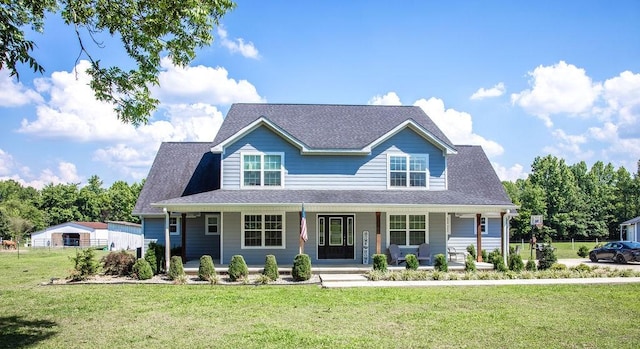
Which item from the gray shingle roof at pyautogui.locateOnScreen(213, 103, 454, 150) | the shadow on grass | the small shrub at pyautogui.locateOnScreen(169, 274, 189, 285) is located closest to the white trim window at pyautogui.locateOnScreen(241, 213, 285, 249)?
the gray shingle roof at pyautogui.locateOnScreen(213, 103, 454, 150)

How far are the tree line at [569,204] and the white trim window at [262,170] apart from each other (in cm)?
4304

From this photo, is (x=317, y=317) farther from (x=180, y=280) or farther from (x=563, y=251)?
(x=563, y=251)

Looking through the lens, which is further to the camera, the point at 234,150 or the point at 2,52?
the point at 234,150

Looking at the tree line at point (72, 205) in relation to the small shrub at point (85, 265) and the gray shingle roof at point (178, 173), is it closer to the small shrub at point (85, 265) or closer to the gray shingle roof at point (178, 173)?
the gray shingle roof at point (178, 173)

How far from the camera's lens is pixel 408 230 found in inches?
922

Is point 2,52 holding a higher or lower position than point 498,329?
higher

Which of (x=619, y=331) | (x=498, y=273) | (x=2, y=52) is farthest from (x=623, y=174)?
(x=2, y=52)

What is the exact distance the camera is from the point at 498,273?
20109 mm

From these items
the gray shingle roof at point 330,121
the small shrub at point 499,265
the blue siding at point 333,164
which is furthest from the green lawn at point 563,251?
the gray shingle roof at point 330,121

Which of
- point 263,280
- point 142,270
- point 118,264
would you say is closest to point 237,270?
point 263,280

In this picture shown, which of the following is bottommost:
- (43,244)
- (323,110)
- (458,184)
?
(43,244)

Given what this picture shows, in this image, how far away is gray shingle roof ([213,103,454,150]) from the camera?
2388cm

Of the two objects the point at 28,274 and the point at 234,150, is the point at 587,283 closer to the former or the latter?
the point at 234,150

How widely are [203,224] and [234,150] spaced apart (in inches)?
182
